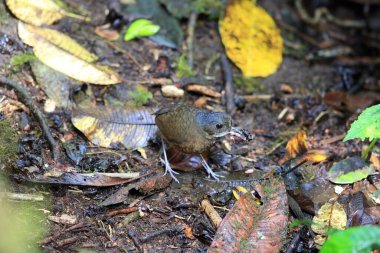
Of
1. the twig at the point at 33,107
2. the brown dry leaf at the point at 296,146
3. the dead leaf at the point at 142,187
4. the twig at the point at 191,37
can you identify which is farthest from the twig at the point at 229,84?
the twig at the point at 33,107

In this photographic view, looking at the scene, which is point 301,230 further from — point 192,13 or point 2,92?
point 192,13

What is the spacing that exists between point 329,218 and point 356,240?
3.58 ft

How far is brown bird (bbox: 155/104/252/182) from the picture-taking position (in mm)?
3930

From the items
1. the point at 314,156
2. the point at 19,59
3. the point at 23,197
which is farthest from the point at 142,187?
the point at 19,59

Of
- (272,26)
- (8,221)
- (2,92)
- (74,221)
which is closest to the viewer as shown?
(8,221)

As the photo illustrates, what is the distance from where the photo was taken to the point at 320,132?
16.0 ft

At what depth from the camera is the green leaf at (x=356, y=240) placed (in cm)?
250

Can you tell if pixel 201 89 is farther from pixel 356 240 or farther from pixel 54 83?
pixel 356 240

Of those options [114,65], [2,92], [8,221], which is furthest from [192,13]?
[8,221]

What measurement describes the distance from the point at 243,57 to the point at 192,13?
87 cm

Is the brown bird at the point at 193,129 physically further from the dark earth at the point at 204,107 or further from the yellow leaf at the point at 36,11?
the yellow leaf at the point at 36,11

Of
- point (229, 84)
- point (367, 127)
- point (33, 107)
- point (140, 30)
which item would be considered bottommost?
point (229, 84)

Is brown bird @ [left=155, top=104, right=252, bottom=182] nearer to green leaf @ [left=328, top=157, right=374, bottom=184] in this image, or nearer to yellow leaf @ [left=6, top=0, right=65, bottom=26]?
green leaf @ [left=328, top=157, right=374, bottom=184]

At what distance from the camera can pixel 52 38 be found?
15.3ft
